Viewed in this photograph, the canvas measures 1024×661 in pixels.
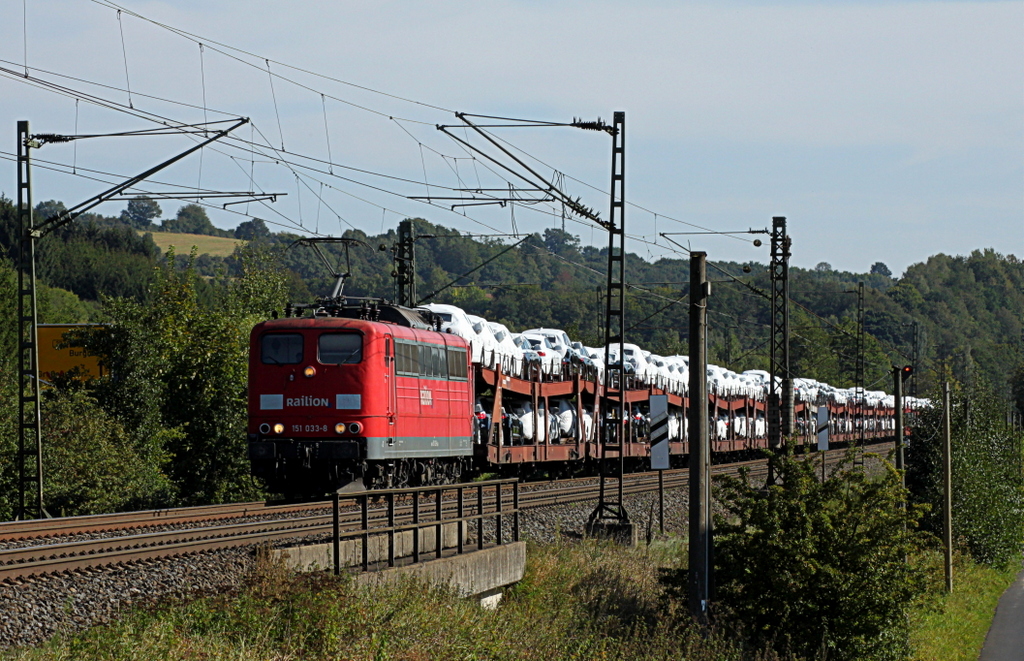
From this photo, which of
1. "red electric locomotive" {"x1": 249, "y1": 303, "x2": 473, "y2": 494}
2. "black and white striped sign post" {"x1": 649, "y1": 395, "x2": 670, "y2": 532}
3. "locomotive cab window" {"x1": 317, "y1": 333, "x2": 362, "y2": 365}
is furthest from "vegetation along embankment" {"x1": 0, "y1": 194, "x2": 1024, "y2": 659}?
"locomotive cab window" {"x1": 317, "y1": 333, "x2": 362, "y2": 365}

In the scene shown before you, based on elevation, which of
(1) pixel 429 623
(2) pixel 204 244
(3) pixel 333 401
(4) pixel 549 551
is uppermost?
(2) pixel 204 244

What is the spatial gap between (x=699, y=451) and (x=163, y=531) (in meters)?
7.40

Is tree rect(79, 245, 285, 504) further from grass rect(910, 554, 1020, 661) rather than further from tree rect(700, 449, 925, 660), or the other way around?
tree rect(700, 449, 925, 660)

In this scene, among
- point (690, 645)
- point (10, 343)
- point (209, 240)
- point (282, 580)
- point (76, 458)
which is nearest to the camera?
point (282, 580)

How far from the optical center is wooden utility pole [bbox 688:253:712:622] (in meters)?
15.7

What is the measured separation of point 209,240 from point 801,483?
188m

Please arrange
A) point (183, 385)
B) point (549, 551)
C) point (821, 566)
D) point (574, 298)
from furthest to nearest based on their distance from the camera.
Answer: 1. point (574, 298)
2. point (183, 385)
3. point (549, 551)
4. point (821, 566)

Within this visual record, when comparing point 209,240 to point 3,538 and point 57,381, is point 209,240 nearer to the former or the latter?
point 57,381

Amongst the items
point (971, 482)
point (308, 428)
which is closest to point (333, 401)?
point (308, 428)

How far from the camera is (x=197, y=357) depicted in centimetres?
3709

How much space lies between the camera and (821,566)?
16.8m

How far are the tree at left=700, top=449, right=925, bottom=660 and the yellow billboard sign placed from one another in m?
25.6

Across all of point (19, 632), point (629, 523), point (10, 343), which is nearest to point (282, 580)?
point (19, 632)

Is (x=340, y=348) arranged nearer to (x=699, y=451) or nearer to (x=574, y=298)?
(x=699, y=451)
